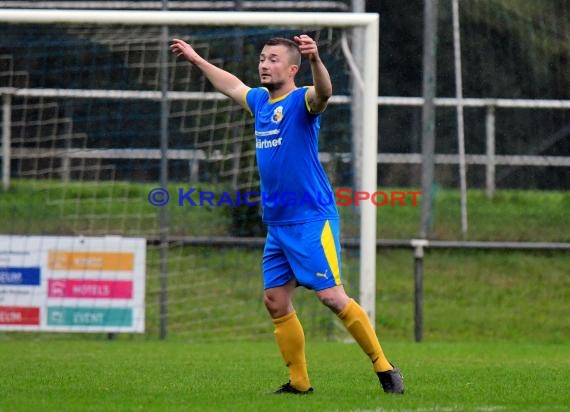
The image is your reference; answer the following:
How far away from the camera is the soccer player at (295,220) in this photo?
683cm

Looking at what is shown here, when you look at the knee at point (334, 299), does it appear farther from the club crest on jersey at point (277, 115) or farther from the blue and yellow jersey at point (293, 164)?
the club crest on jersey at point (277, 115)

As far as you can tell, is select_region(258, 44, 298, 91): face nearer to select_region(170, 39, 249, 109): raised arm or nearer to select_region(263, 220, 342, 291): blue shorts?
select_region(170, 39, 249, 109): raised arm

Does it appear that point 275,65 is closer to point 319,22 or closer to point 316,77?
point 316,77

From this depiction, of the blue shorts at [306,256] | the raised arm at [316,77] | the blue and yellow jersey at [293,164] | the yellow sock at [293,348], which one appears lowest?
the yellow sock at [293,348]

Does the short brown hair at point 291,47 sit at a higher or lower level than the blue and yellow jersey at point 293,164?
higher

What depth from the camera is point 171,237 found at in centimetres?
1205

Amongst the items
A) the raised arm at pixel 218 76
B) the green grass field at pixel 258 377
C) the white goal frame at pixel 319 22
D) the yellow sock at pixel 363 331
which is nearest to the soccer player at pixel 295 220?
the yellow sock at pixel 363 331

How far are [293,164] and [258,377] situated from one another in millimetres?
1791

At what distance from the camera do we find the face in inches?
272

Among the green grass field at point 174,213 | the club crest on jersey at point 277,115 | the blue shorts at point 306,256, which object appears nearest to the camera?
the blue shorts at point 306,256

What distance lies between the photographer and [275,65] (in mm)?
6914

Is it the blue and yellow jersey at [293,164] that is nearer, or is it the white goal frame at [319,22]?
the blue and yellow jersey at [293,164]

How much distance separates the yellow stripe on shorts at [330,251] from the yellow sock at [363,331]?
0.55 ft

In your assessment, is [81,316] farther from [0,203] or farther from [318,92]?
[318,92]
